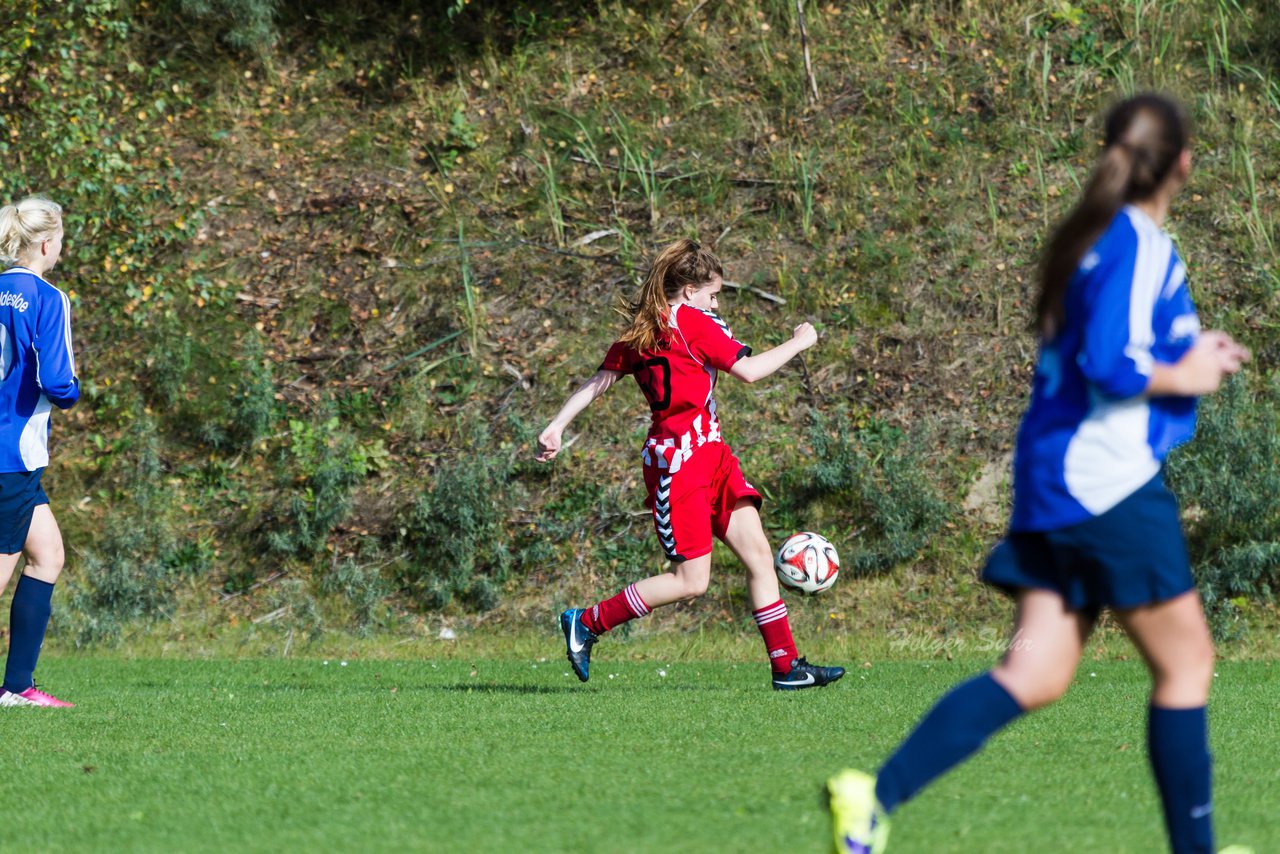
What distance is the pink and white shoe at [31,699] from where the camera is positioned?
6918 millimetres

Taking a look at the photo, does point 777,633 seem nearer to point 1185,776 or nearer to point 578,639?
Answer: point 578,639

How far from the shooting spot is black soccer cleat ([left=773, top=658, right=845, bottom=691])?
282 inches

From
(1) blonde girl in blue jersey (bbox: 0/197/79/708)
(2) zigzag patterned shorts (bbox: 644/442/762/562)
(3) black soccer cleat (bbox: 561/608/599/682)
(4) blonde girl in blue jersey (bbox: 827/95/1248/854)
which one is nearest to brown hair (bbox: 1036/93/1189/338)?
(4) blonde girl in blue jersey (bbox: 827/95/1248/854)

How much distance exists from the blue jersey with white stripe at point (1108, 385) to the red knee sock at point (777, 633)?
155 inches

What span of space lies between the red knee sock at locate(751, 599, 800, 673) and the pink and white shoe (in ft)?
11.0

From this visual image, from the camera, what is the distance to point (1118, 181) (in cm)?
321

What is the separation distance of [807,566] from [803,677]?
683 millimetres

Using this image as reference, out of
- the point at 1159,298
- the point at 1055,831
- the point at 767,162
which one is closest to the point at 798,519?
the point at 767,162

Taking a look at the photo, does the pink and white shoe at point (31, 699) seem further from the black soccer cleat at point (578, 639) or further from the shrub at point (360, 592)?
the shrub at point (360, 592)

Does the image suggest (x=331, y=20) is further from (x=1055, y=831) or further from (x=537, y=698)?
(x=1055, y=831)

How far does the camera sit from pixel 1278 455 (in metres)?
10.0

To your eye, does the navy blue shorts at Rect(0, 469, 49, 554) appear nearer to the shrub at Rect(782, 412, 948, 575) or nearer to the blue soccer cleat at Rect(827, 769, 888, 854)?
the blue soccer cleat at Rect(827, 769, 888, 854)

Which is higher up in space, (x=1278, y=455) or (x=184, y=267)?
(x=184, y=267)

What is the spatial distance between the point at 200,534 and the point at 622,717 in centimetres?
610
